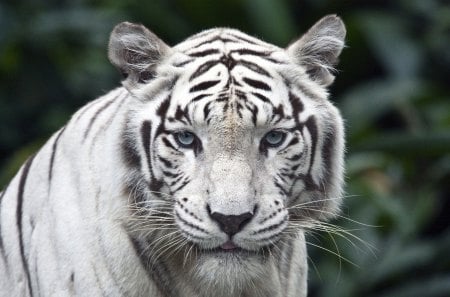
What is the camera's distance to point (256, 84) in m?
4.21

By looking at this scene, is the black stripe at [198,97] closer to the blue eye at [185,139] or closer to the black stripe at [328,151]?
the blue eye at [185,139]

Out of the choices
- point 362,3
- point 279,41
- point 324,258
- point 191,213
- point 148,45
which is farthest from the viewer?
point 362,3

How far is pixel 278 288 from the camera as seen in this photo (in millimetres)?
4543

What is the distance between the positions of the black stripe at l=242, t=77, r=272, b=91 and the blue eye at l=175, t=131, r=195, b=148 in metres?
0.27

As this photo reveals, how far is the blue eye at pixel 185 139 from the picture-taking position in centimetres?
413

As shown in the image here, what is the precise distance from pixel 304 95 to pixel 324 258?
14.6ft

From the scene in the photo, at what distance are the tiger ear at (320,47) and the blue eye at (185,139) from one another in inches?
21.2

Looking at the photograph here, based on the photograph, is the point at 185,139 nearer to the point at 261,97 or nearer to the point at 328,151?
the point at 261,97

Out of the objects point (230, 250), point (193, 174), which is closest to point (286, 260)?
point (230, 250)

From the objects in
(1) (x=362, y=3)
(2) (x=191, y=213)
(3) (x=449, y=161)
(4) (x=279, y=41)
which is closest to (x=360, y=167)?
(3) (x=449, y=161)

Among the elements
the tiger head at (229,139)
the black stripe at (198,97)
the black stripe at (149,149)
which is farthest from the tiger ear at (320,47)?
the black stripe at (149,149)

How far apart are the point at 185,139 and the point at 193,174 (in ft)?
0.44

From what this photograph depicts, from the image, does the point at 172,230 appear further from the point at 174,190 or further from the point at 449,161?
the point at 449,161

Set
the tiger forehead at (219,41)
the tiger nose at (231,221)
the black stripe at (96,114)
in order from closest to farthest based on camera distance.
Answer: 1. the tiger nose at (231,221)
2. the tiger forehead at (219,41)
3. the black stripe at (96,114)
